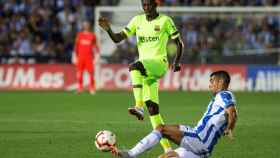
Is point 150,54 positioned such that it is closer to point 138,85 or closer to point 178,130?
point 138,85

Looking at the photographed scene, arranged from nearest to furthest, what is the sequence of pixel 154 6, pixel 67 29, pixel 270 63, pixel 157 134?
pixel 157 134
pixel 154 6
pixel 270 63
pixel 67 29

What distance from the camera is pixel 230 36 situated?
32844 millimetres

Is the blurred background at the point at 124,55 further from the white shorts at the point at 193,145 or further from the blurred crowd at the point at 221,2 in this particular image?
the white shorts at the point at 193,145

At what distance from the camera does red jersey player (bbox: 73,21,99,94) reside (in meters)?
29.4

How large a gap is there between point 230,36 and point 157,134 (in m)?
23.1

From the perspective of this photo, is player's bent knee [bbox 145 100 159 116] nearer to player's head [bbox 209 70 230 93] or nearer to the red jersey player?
player's head [bbox 209 70 230 93]

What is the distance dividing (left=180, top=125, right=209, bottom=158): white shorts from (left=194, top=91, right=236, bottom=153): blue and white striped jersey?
66 mm

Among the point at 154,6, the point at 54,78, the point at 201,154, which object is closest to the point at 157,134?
the point at 201,154

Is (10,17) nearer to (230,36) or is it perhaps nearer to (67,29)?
(67,29)

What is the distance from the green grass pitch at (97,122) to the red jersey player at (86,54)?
0.53 metres

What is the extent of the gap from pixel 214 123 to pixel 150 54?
3.27 meters

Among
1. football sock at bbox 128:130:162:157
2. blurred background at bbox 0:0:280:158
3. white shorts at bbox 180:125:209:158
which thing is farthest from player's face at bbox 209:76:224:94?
blurred background at bbox 0:0:280:158

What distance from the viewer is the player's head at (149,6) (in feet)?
43.3

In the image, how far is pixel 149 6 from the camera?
13.2 metres
